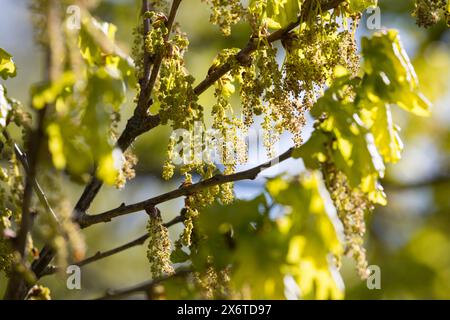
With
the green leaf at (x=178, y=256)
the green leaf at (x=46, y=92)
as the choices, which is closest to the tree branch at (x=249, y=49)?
the green leaf at (x=178, y=256)

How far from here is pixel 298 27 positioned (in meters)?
1.88

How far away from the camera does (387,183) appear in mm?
4527

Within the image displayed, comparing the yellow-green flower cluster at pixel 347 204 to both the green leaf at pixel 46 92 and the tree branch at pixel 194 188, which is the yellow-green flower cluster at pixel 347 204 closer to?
the tree branch at pixel 194 188

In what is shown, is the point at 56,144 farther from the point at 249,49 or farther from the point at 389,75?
the point at 249,49

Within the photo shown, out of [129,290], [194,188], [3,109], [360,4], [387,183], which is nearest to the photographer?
[129,290]

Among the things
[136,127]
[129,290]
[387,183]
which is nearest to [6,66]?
[136,127]

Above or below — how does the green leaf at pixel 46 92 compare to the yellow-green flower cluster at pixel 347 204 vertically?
above

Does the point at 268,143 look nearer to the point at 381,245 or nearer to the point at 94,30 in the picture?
the point at 94,30

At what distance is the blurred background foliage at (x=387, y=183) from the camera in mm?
1798

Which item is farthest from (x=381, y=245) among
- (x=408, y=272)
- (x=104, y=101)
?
(x=104, y=101)

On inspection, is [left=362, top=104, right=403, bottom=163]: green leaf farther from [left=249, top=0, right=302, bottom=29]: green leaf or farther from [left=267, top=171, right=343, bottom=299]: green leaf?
[left=249, top=0, right=302, bottom=29]: green leaf

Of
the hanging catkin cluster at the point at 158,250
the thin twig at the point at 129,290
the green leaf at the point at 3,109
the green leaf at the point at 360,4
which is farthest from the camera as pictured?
the green leaf at the point at 360,4

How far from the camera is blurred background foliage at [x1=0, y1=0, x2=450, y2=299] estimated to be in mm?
1798
